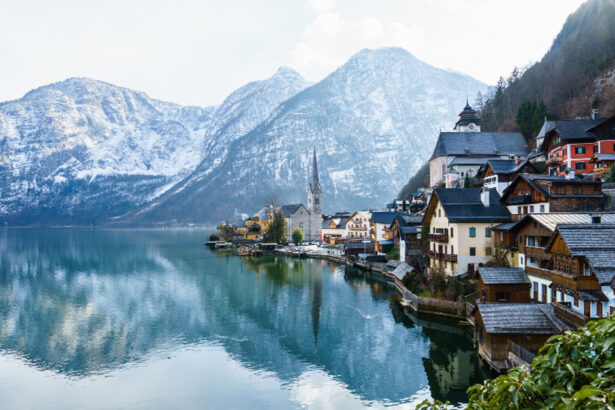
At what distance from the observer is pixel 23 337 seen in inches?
1533

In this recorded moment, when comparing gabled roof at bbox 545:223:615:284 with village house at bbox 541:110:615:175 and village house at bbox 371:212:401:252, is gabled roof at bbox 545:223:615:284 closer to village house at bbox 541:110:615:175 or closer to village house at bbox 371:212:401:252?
→ village house at bbox 541:110:615:175

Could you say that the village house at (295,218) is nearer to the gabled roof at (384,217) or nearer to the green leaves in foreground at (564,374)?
the gabled roof at (384,217)

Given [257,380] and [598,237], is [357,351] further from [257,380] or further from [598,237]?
[598,237]

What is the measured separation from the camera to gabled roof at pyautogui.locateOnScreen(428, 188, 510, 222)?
144 feet

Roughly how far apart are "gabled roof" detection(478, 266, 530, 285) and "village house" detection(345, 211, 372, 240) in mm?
66830

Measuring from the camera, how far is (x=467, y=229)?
4416 cm

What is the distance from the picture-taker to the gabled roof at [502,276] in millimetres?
33812

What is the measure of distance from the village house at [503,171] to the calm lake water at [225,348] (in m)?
20.6

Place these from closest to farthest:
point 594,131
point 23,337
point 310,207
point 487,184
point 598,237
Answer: point 598,237, point 23,337, point 594,131, point 487,184, point 310,207

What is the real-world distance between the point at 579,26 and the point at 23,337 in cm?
13593

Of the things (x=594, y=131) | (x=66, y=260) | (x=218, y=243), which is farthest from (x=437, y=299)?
(x=218, y=243)

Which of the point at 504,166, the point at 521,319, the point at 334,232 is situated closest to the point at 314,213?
the point at 334,232

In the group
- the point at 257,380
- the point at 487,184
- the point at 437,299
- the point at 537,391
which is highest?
the point at 487,184

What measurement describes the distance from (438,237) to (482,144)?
147ft
